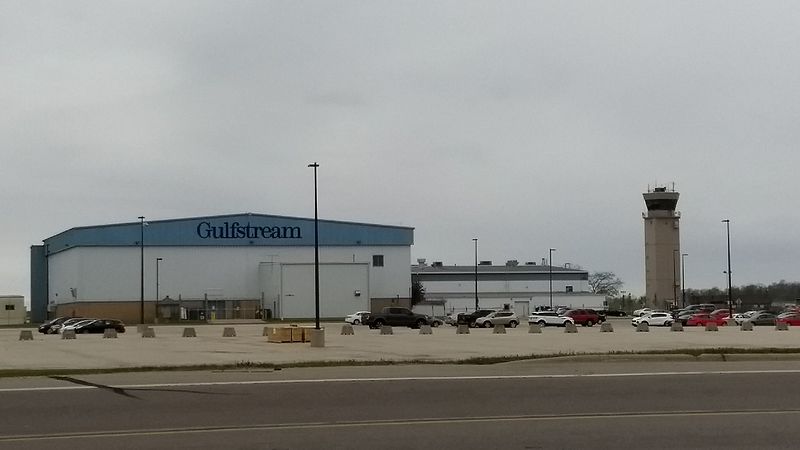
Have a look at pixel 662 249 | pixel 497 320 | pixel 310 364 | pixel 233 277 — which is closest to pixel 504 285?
pixel 662 249

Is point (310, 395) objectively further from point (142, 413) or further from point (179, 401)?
point (142, 413)

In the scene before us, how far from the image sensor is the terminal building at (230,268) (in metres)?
100

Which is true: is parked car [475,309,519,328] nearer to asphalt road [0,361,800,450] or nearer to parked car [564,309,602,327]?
parked car [564,309,602,327]

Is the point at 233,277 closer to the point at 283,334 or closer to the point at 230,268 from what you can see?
the point at 230,268

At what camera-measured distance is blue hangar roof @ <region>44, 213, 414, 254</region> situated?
101875 millimetres

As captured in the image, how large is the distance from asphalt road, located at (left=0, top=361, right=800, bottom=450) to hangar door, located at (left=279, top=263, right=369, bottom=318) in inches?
3087

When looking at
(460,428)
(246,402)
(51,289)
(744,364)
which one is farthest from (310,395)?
(51,289)

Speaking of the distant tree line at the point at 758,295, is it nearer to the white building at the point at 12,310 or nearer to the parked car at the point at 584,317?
the parked car at the point at 584,317

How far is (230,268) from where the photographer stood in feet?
339

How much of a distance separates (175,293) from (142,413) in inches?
3519

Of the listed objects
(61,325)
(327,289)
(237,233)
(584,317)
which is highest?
(237,233)

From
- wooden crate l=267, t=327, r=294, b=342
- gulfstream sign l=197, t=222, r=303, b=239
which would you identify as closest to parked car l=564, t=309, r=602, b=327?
wooden crate l=267, t=327, r=294, b=342

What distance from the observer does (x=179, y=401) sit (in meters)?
16.4

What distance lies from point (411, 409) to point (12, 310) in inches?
3948
